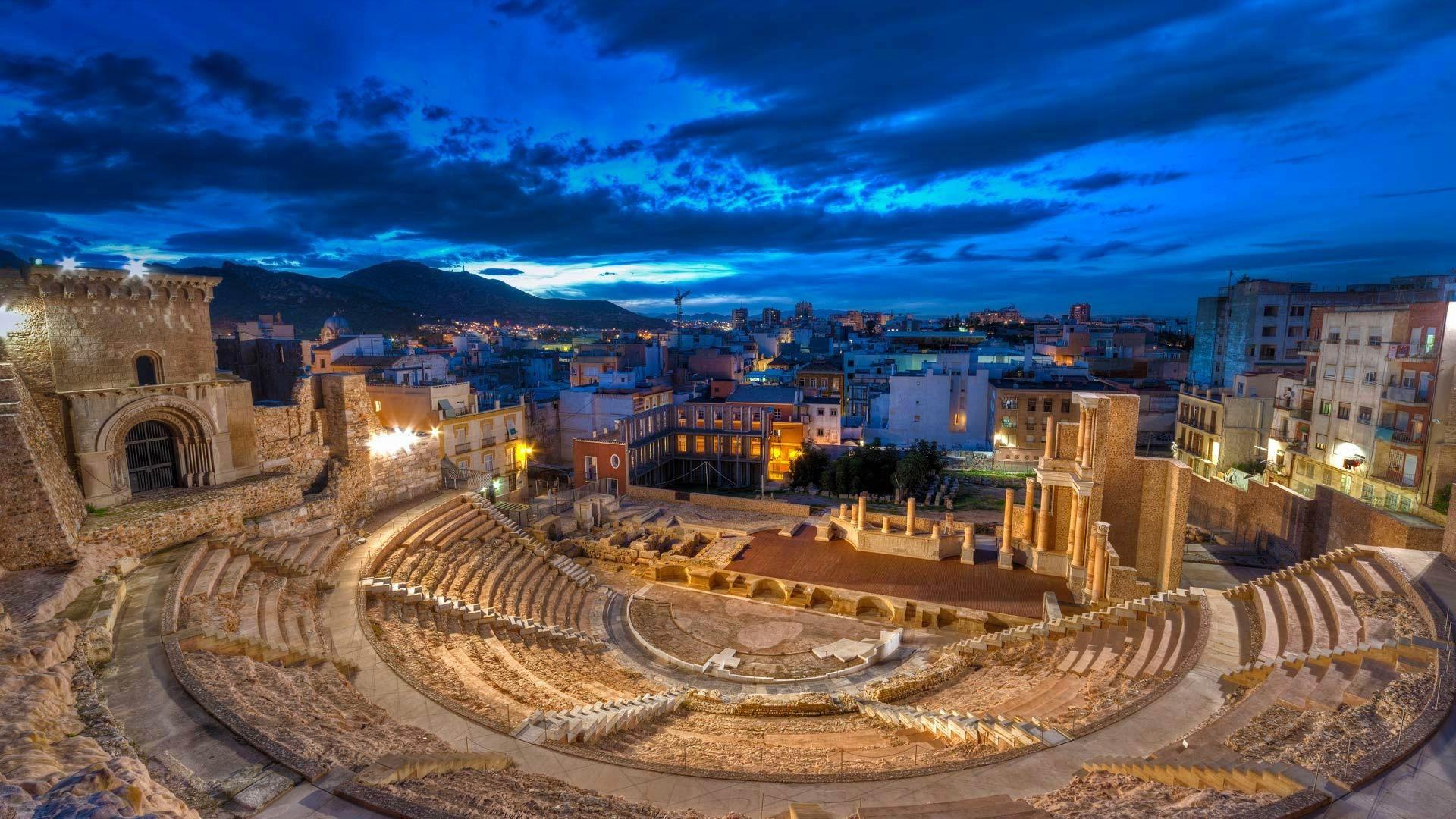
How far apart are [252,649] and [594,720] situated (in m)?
6.70

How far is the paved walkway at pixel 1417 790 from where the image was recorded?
760cm

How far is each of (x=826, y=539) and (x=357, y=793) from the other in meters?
22.1

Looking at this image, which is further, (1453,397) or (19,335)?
(1453,397)

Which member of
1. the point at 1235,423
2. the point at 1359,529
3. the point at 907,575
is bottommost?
the point at 907,575

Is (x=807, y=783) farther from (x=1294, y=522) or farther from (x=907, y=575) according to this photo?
(x=1294, y=522)

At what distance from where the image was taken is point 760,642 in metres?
20.6

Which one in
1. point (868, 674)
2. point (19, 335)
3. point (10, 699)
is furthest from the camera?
point (868, 674)

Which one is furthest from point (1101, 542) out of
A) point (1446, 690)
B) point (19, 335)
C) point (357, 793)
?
point (19, 335)

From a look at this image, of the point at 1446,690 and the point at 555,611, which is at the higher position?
the point at 1446,690

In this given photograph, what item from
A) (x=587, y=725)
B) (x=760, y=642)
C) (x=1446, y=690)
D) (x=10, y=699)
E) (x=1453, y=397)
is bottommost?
(x=760, y=642)

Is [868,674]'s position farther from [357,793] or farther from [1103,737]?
[357,793]

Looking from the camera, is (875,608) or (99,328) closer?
(99,328)

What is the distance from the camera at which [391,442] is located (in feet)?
81.9

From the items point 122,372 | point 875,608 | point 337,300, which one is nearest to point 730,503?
point 875,608
